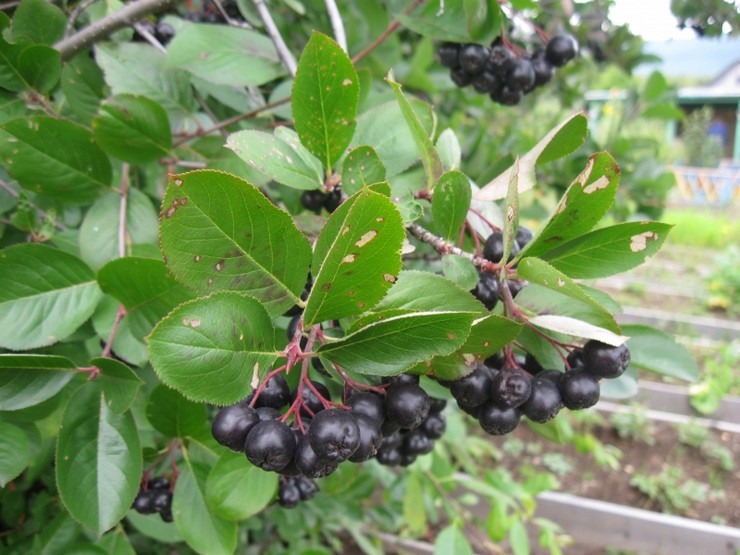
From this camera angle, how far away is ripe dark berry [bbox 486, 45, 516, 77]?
125 centimetres

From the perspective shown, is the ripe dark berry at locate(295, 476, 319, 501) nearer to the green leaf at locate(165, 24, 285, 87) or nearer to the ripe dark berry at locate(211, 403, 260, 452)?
the ripe dark berry at locate(211, 403, 260, 452)

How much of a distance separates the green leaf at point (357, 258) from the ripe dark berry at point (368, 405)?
4.3 inches

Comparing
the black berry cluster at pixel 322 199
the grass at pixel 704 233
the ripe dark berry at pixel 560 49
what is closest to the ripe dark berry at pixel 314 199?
the black berry cluster at pixel 322 199

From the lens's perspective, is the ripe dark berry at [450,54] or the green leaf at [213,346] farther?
the ripe dark berry at [450,54]

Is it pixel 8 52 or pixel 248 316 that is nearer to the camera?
pixel 248 316

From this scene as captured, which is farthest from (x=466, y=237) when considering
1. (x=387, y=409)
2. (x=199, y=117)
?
(x=199, y=117)

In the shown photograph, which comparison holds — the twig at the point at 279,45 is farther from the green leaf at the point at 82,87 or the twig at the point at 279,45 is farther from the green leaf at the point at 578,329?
the green leaf at the point at 578,329

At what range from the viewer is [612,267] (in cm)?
72

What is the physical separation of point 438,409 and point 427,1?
835mm

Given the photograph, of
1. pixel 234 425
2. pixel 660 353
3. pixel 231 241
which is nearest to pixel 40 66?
pixel 231 241

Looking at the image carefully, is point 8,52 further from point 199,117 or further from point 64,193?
point 199,117

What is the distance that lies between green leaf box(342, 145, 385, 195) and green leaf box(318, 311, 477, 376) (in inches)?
10.6

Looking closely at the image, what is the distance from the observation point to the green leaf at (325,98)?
27.5 inches

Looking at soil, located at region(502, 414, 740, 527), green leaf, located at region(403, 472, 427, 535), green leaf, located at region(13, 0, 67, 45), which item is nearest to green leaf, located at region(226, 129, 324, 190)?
green leaf, located at region(13, 0, 67, 45)
